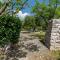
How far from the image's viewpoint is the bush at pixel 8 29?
1234cm

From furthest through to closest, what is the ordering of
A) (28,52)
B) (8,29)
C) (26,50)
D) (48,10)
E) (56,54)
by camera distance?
(48,10), (26,50), (8,29), (28,52), (56,54)

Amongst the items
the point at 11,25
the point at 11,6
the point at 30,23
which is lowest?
the point at 30,23

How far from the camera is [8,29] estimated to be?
12.7 m

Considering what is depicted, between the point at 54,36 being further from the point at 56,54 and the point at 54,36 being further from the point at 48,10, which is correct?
the point at 48,10

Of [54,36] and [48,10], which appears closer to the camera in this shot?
[54,36]

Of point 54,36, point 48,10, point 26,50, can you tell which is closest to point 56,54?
point 54,36

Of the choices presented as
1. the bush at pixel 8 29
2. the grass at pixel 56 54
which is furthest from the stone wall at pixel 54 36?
the bush at pixel 8 29

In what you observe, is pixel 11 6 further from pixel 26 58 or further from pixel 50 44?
pixel 50 44

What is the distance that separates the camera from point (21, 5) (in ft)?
31.6

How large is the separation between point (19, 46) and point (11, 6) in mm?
4814

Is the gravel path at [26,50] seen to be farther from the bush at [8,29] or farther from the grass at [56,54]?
the bush at [8,29]

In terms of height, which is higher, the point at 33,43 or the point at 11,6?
the point at 11,6

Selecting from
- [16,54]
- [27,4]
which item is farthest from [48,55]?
[27,4]

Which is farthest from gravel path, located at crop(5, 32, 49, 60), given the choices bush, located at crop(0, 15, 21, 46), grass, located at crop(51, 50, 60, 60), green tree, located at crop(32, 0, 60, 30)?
green tree, located at crop(32, 0, 60, 30)
